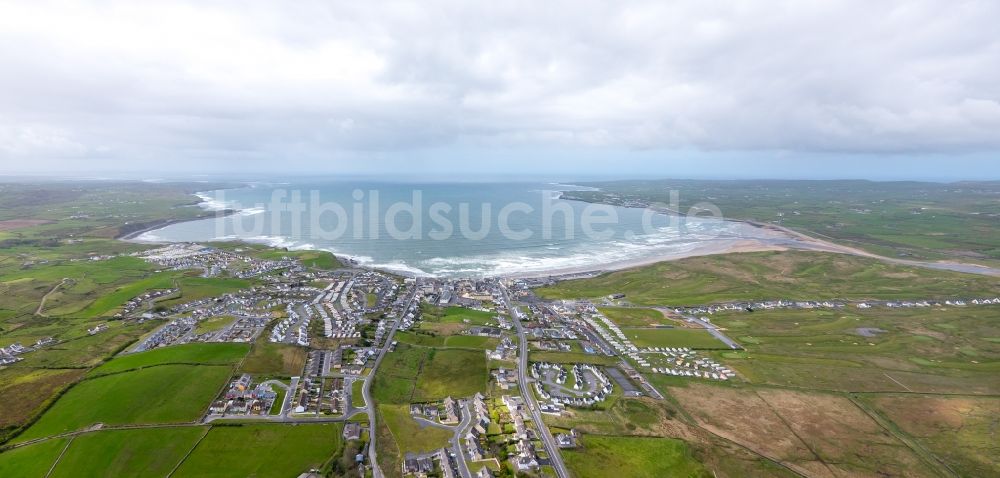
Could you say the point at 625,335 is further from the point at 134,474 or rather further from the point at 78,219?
the point at 78,219

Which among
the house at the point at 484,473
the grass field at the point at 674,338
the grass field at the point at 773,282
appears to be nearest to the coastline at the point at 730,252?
the grass field at the point at 773,282

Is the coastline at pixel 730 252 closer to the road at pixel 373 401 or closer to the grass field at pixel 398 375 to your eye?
the road at pixel 373 401

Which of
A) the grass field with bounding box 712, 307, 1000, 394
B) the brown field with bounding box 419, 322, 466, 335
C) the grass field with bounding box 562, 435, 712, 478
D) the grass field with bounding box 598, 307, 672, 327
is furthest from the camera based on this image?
the grass field with bounding box 598, 307, 672, 327

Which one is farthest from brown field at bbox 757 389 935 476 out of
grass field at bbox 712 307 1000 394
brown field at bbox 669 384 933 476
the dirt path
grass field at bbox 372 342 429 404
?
the dirt path

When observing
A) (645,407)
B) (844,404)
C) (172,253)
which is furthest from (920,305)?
(172,253)

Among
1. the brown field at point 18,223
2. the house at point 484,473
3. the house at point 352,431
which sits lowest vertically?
the house at point 484,473

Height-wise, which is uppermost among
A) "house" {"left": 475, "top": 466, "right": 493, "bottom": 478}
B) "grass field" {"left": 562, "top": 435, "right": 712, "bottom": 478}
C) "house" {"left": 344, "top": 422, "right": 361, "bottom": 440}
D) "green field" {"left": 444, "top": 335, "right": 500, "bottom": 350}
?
"green field" {"left": 444, "top": 335, "right": 500, "bottom": 350}

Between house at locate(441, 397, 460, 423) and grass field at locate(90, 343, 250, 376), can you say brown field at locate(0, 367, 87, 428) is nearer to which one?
grass field at locate(90, 343, 250, 376)
